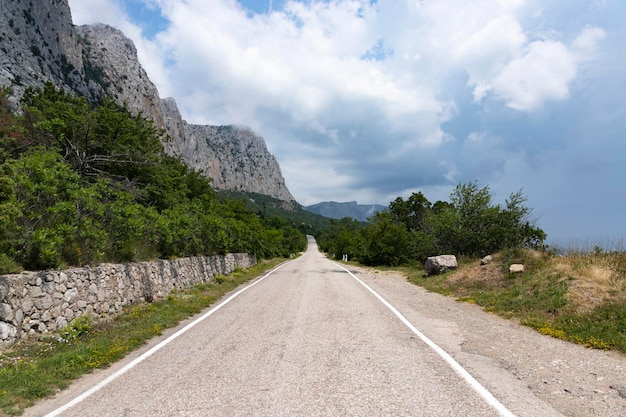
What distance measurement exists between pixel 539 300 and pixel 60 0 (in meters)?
101

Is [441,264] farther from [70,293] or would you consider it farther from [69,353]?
[69,353]

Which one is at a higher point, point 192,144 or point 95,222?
point 192,144

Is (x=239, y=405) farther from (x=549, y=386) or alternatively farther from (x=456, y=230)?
(x=456, y=230)

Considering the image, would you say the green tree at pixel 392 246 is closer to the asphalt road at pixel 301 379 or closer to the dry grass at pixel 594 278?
the dry grass at pixel 594 278

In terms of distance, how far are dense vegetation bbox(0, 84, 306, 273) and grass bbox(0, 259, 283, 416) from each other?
163 centimetres

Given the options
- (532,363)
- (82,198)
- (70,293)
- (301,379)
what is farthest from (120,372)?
(532,363)

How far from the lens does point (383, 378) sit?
508cm

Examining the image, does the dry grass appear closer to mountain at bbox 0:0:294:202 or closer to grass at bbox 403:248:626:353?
grass at bbox 403:248:626:353

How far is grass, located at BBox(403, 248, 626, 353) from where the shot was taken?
8000 mm

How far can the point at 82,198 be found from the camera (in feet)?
33.0

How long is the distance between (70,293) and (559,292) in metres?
12.5

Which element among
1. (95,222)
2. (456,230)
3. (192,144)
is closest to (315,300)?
(95,222)

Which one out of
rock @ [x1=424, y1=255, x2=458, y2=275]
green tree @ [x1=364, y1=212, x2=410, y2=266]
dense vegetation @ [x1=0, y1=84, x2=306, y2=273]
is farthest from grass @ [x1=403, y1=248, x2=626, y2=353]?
green tree @ [x1=364, y1=212, x2=410, y2=266]

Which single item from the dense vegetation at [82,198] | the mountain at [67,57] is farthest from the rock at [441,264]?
the mountain at [67,57]
